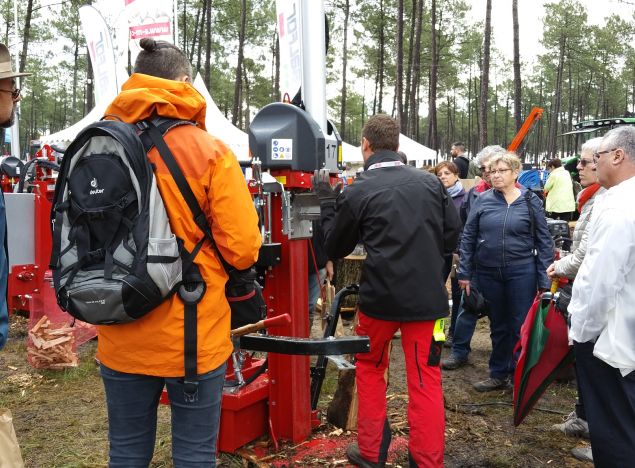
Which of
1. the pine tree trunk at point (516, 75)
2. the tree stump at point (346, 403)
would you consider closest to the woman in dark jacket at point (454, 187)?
the tree stump at point (346, 403)

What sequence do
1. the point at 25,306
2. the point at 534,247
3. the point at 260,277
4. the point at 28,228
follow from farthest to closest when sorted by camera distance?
the point at 25,306 → the point at 28,228 → the point at 534,247 → the point at 260,277

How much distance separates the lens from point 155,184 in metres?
1.88

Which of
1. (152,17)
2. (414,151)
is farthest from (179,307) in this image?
(414,151)

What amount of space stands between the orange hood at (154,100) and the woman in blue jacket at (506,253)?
3.10 meters

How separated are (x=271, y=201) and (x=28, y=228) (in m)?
3.87

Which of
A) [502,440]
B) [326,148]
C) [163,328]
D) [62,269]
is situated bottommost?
[502,440]

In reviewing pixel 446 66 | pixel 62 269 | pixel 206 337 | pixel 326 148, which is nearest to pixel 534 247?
pixel 326 148

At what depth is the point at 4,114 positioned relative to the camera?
1723 mm

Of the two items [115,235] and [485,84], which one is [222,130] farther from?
[115,235]

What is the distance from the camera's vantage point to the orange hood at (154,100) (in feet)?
6.36

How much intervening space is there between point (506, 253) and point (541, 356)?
1056mm

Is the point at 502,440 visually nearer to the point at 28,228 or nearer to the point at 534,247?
the point at 534,247

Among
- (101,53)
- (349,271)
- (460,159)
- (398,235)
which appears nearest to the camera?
(398,235)

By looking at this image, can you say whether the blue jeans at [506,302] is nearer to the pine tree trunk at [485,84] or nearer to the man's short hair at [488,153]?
the man's short hair at [488,153]
